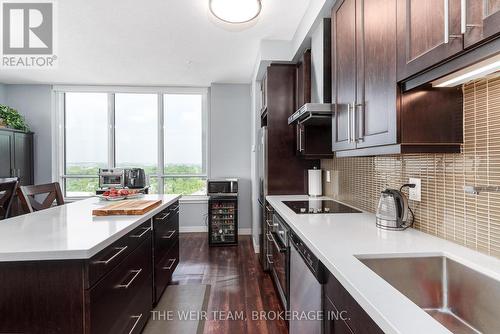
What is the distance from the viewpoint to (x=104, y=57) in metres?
3.39

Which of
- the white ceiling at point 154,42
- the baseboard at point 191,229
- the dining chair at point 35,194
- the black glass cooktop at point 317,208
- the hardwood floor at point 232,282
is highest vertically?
the white ceiling at point 154,42

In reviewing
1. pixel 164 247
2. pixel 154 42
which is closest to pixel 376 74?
pixel 164 247

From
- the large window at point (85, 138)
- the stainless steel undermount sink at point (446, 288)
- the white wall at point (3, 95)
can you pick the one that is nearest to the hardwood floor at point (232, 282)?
the stainless steel undermount sink at point (446, 288)

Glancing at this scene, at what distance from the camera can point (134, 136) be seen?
15.5ft

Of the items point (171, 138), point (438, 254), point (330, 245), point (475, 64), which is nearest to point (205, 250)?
point (171, 138)

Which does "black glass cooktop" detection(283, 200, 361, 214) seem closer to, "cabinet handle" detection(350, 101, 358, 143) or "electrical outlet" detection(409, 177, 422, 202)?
"electrical outlet" detection(409, 177, 422, 202)

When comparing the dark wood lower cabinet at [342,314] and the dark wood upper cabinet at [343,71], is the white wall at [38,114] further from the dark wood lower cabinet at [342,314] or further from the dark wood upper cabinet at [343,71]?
the dark wood lower cabinet at [342,314]

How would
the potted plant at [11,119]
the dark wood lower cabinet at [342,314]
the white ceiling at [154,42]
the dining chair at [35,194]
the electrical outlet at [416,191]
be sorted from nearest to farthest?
the dark wood lower cabinet at [342,314] < the electrical outlet at [416,191] < the dining chair at [35,194] < the white ceiling at [154,42] < the potted plant at [11,119]

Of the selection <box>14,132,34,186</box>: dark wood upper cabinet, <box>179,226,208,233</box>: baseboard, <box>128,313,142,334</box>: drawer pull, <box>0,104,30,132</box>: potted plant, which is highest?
<box>0,104,30,132</box>: potted plant

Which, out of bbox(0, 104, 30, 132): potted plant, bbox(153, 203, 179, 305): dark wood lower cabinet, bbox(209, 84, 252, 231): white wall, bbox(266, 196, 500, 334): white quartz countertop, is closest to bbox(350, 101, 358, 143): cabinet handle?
bbox(266, 196, 500, 334): white quartz countertop

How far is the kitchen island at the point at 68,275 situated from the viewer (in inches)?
43.0

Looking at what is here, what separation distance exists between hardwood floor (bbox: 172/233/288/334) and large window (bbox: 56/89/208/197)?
1479 mm

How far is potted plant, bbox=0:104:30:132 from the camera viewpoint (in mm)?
3949

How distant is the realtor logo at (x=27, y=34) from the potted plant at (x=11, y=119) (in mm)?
804
